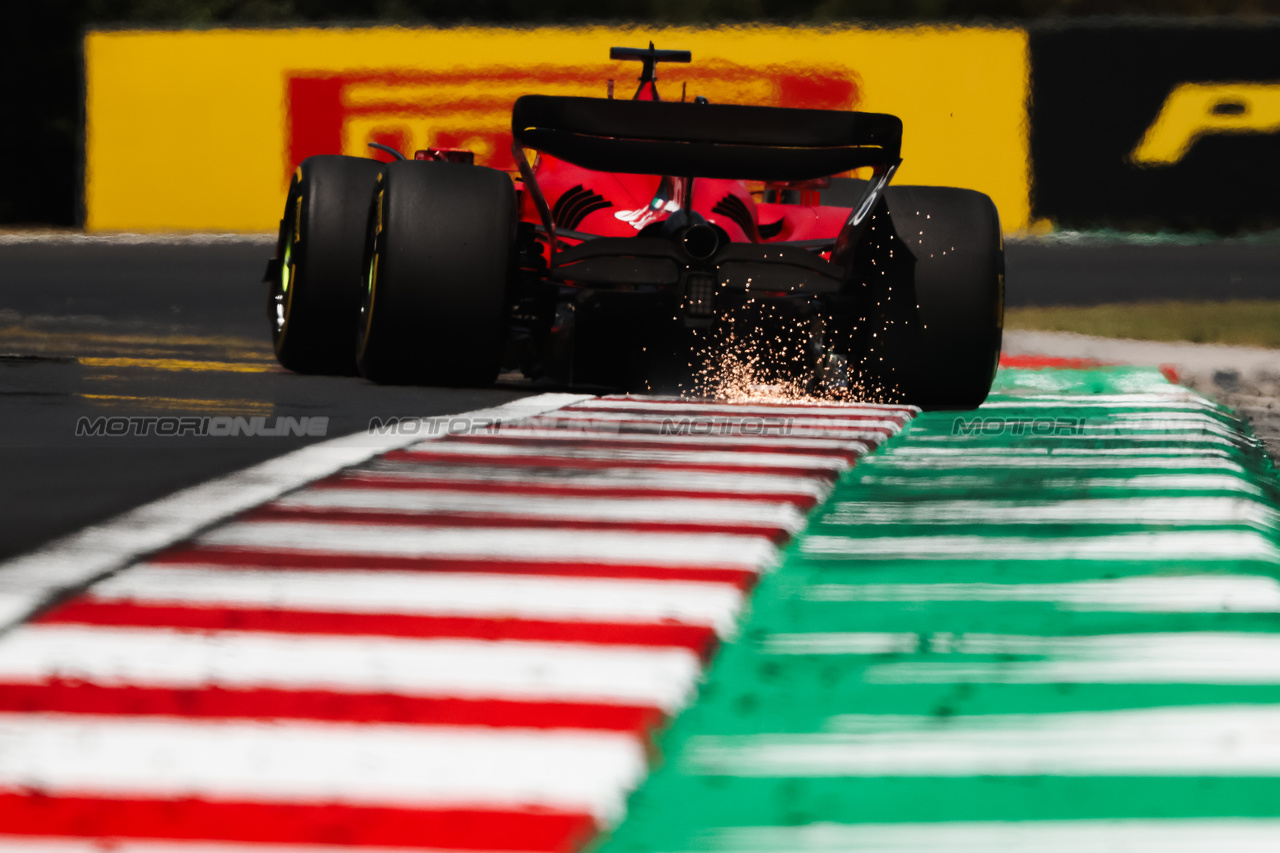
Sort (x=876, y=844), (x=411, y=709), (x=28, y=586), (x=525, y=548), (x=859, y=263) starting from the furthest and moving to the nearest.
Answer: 1. (x=859, y=263)
2. (x=525, y=548)
3. (x=28, y=586)
4. (x=411, y=709)
5. (x=876, y=844)

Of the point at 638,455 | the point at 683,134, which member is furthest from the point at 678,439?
the point at 683,134

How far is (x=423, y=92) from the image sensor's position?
2094 cm

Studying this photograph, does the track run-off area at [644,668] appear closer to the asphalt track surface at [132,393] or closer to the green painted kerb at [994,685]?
the green painted kerb at [994,685]

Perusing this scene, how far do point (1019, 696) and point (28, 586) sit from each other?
158cm

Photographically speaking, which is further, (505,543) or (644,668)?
(505,543)

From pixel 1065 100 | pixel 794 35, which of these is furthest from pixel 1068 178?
pixel 794 35

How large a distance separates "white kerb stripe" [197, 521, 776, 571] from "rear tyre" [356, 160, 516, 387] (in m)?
2.59

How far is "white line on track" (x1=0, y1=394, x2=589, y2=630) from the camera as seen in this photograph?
297cm

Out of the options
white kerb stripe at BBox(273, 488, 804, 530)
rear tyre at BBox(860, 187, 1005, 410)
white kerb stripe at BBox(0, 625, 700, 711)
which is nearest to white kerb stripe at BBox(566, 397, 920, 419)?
rear tyre at BBox(860, 187, 1005, 410)

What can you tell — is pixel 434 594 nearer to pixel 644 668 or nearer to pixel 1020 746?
pixel 644 668

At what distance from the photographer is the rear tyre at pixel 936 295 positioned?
638cm

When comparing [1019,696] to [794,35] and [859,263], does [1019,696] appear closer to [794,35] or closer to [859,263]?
[859,263]

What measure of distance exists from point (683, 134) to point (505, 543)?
272cm

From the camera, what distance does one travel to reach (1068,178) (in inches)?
773
